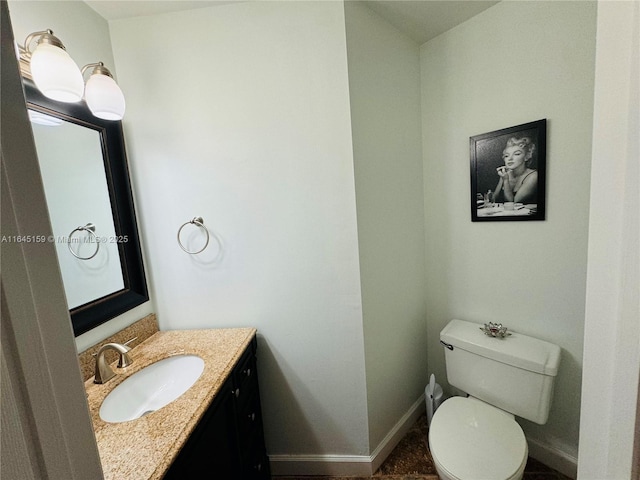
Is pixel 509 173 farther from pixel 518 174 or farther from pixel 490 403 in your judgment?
pixel 490 403

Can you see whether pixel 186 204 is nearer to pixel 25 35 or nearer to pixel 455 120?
pixel 25 35

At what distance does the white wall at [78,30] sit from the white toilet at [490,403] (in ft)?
5.11

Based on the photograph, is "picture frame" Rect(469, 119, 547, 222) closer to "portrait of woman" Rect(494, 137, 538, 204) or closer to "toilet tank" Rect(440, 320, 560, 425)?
"portrait of woman" Rect(494, 137, 538, 204)

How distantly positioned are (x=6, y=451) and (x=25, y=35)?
139cm

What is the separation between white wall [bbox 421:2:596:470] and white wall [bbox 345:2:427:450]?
142mm

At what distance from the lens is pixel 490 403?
1349 millimetres

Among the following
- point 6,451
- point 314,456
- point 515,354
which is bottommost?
point 314,456

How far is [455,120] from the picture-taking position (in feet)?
4.96

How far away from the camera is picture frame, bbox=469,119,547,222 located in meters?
1.28

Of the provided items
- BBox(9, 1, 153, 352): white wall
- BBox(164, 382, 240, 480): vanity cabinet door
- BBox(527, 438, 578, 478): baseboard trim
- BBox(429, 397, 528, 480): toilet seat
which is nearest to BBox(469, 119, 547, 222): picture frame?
BBox(429, 397, 528, 480): toilet seat

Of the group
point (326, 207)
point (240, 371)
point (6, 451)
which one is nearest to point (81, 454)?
point (6, 451)

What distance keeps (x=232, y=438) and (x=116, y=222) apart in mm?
1136

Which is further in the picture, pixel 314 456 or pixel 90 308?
pixel 314 456

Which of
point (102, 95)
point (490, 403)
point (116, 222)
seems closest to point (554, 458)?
point (490, 403)
